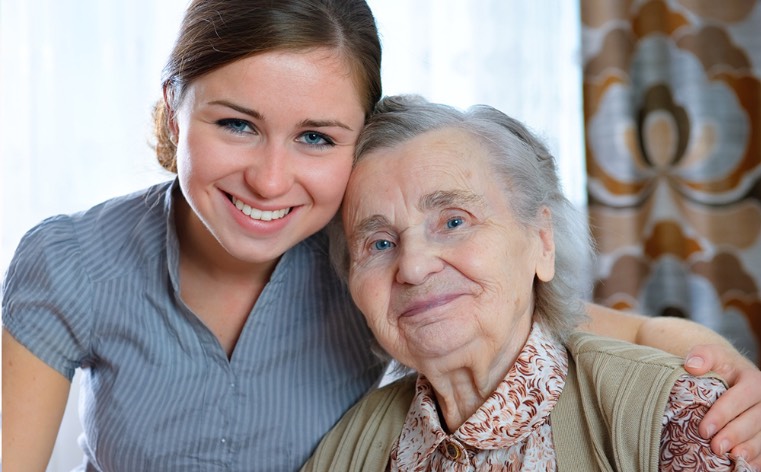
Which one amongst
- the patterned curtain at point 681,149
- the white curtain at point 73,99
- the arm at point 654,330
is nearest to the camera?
the arm at point 654,330

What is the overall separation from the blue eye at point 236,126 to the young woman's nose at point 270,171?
0.05 meters

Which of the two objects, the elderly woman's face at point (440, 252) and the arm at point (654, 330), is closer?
the elderly woman's face at point (440, 252)

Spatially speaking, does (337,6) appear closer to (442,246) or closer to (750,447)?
(442,246)

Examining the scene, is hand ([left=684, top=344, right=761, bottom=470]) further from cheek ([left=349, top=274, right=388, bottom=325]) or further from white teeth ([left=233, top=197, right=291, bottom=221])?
white teeth ([left=233, top=197, right=291, bottom=221])

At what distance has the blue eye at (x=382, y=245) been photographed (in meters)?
1.52

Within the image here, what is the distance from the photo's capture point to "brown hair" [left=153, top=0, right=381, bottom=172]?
1.48 metres

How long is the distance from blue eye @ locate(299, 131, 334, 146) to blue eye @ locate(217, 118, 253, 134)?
10 cm

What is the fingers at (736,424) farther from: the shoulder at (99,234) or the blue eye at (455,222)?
the shoulder at (99,234)

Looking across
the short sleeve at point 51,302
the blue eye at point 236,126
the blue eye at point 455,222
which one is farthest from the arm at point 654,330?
the short sleeve at point 51,302

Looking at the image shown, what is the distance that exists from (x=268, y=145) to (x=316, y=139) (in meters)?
0.10

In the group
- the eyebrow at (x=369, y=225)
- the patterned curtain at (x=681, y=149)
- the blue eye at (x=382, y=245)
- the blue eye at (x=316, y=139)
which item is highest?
the blue eye at (x=316, y=139)

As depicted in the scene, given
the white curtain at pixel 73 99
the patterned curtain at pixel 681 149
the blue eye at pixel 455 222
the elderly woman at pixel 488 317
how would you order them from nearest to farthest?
the elderly woman at pixel 488 317 < the blue eye at pixel 455 222 < the white curtain at pixel 73 99 < the patterned curtain at pixel 681 149

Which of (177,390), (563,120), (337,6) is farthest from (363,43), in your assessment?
(563,120)

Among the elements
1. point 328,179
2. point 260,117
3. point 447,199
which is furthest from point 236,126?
point 447,199
